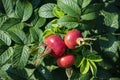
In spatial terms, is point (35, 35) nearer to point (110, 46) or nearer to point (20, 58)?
point (20, 58)

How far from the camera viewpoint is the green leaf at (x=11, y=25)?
2.00 m

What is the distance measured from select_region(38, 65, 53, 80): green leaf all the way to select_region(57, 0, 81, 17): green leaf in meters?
0.35

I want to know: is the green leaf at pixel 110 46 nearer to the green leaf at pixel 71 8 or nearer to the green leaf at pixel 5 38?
the green leaf at pixel 71 8

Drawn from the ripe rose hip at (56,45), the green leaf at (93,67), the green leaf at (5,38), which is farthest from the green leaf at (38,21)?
the green leaf at (93,67)

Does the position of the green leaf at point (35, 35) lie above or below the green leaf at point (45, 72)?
above

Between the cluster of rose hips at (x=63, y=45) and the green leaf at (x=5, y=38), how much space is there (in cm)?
27

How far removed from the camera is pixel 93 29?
2057mm

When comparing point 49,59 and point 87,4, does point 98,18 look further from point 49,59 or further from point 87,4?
point 49,59

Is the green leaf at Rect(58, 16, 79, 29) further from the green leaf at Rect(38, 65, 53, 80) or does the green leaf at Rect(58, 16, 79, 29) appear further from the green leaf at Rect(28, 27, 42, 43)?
the green leaf at Rect(38, 65, 53, 80)

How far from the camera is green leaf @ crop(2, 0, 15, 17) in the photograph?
2052mm

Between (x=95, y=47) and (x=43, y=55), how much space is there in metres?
0.38

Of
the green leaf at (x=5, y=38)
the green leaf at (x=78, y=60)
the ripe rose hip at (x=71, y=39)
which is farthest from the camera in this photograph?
the green leaf at (x=5, y=38)

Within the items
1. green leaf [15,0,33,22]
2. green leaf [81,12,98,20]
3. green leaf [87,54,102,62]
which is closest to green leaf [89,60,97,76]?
green leaf [87,54,102,62]

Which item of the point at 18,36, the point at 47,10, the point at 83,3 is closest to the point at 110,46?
A: the point at 83,3
